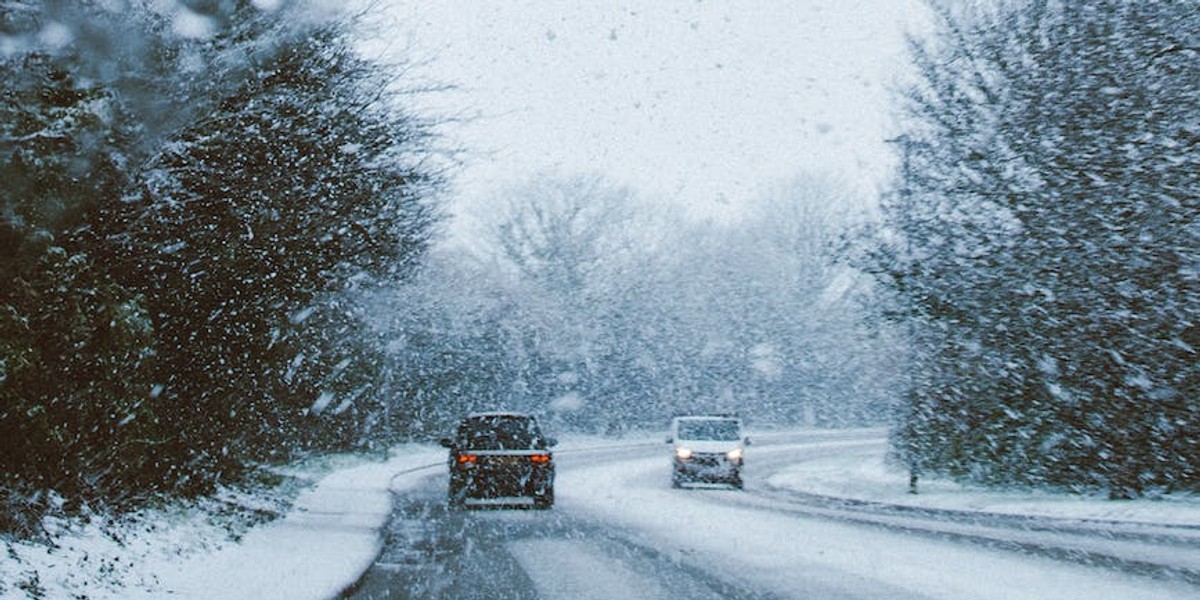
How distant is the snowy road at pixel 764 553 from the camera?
1148 centimetres

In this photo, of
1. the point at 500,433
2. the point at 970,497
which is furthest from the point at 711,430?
the point at 500,433

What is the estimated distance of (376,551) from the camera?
14.4 metres

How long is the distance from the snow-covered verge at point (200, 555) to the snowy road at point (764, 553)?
0.62 meters

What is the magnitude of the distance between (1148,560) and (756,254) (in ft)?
195

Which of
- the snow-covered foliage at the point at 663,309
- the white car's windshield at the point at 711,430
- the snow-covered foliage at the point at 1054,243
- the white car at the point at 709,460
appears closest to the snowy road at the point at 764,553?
the snow-covered foliage at the point at 1054,243

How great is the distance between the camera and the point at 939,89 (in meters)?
27.1

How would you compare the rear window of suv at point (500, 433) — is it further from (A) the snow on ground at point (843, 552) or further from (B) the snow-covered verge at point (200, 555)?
(B) the snow-covered verge at point (200, 555)

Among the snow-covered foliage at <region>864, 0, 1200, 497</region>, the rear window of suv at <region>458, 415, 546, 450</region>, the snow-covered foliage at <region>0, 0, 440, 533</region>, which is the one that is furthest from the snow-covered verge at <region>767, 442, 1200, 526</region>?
the snow-covered foliage at <region>0, 0, 440, 533</region>

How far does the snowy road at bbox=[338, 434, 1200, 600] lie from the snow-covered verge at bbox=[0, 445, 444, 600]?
0.62 metres

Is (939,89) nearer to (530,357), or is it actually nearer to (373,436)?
(373,436)

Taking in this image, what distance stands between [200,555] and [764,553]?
6.56m

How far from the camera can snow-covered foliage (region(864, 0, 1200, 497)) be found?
21375 millimetres

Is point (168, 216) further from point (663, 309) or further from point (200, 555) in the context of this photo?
point (663, 309)

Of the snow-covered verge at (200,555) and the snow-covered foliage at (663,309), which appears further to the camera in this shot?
the snow-covered foliage at (663,309)
